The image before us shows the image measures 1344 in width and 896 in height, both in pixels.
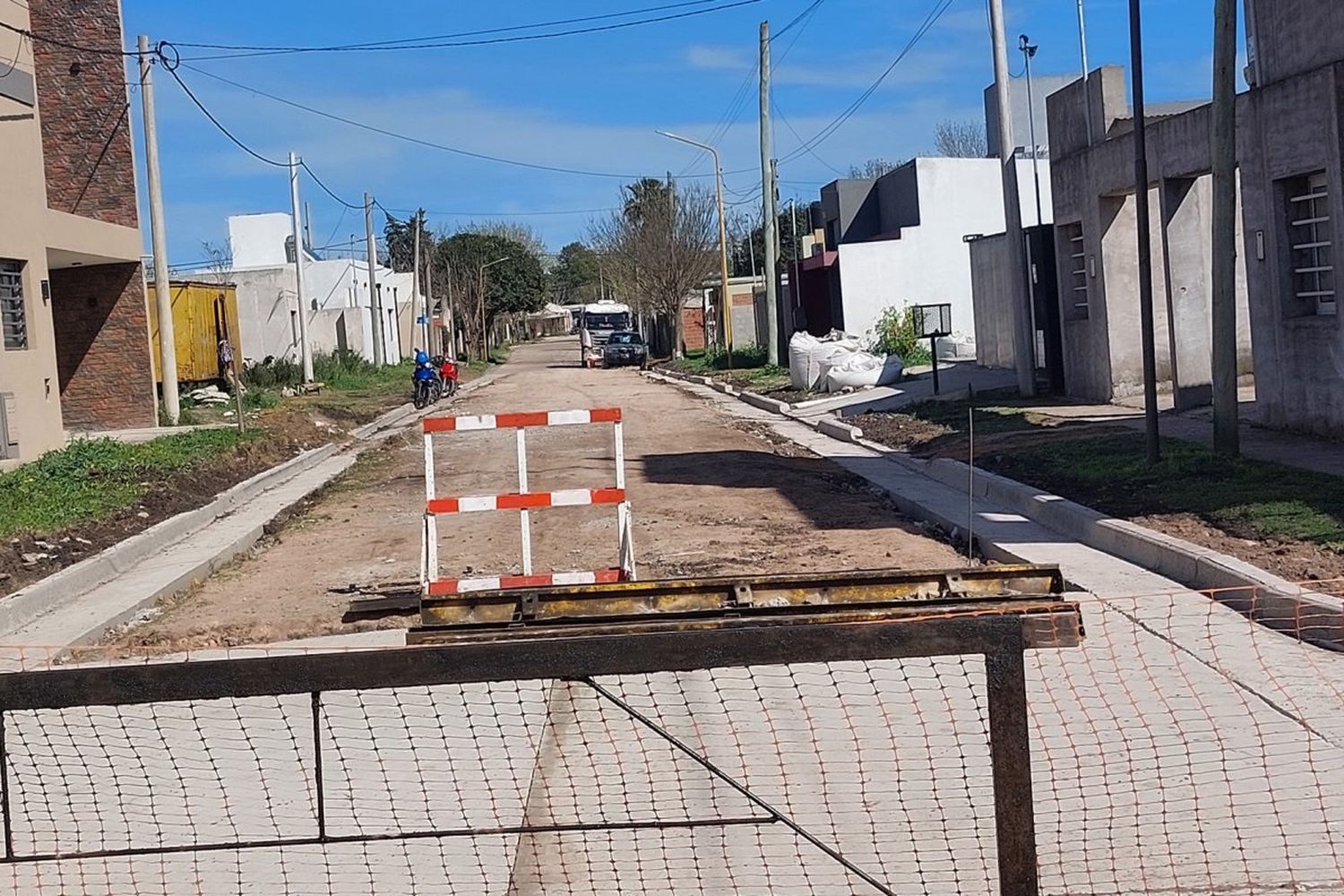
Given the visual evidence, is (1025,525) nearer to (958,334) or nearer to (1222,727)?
(1222,727)

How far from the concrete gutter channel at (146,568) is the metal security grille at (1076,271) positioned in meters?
11.8

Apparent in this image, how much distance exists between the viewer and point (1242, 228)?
18703 mm

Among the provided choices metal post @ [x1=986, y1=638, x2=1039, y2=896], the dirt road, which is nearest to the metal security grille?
the dirt road

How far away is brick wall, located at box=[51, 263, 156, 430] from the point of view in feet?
102

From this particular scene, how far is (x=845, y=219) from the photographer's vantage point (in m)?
57.4

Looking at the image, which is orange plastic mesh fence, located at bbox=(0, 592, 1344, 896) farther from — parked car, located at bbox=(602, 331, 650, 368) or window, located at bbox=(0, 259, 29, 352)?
parked car, located at bbox=(602, 331, 650, 368)

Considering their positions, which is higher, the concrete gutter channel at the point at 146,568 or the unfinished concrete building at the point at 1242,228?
the unfinished concrete building at the point at 1242,228

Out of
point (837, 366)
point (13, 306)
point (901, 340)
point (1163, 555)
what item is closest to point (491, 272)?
point (901, 340)

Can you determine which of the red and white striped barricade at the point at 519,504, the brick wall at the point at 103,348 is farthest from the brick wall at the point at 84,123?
the red and white striped barricade at the point at 519,504

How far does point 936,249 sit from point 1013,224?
2212 cm

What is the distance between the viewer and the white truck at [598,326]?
65812mm

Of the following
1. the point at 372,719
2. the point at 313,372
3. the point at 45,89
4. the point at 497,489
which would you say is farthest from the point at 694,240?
the point at 372,719

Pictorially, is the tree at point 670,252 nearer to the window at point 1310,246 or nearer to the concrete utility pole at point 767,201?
the concrete utility pole at point 767,201

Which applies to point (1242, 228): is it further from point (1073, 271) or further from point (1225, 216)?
point (1073, 271)
